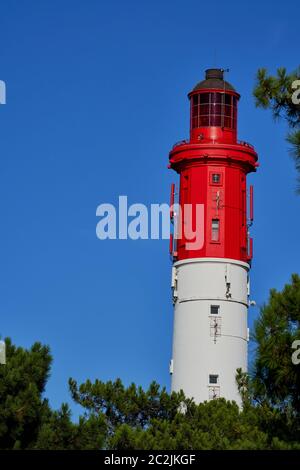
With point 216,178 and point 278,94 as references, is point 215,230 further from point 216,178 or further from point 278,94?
point 278,94

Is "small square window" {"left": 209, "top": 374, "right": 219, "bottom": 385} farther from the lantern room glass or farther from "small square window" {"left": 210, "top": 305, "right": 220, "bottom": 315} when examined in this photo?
the lantern room glass

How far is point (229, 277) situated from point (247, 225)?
2871mm

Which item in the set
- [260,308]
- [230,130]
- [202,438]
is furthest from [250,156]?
[260,308]

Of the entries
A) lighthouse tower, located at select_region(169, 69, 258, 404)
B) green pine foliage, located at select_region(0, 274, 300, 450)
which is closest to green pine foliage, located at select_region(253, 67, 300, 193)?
green pine foliage, located at select_region(0, 274, 300, 450)

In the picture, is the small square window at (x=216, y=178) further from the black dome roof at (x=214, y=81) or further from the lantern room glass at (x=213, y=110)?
the black dome roof at (x=214, y=81)

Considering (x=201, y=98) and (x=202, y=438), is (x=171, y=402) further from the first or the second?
(x=201, y=98)

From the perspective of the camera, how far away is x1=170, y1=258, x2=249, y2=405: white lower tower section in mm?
63562

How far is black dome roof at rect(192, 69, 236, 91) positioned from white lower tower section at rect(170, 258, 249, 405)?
23.0 feet

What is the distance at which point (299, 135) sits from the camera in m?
29.9

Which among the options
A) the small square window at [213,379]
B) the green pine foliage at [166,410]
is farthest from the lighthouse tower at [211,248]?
the green pine foliage at [166,410]

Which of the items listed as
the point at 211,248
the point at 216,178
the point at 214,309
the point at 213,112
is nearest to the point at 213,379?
the point at 214,309

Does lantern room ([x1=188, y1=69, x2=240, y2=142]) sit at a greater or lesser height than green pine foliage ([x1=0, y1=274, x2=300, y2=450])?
greater

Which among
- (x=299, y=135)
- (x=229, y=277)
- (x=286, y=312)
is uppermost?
(x=229, y=277)
